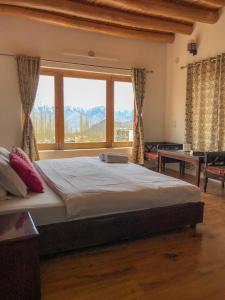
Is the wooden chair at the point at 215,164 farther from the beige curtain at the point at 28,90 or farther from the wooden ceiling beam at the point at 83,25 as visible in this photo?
the beige curtain at the point at 28,90

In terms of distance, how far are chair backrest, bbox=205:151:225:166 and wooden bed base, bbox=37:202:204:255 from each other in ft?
4.78

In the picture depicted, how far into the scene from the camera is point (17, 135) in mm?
4719

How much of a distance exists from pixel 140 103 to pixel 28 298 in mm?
4622

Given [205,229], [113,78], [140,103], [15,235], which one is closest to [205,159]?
[205,229]

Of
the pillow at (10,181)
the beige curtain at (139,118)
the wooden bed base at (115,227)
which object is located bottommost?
the wooden bed base at (115,227)

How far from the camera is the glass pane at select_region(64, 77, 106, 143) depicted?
16.9 ft

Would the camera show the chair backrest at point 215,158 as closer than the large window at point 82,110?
Yes

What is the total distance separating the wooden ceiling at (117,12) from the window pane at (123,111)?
113 centimetres

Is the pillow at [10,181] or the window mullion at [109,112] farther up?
the window mullion at [109,112]

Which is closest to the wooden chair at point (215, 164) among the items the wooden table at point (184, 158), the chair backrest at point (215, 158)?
the chair backrest at point (215, 158)

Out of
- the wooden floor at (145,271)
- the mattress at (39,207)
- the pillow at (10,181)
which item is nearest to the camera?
the wooden floor at (145,271)

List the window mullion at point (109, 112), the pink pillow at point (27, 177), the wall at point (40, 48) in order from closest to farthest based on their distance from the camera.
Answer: the pink pillow at point (27, 177)
the wall at point (40, 48)
the window mullion at point (109, 112)

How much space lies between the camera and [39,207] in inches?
78.7

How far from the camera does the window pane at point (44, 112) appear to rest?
4.88m
